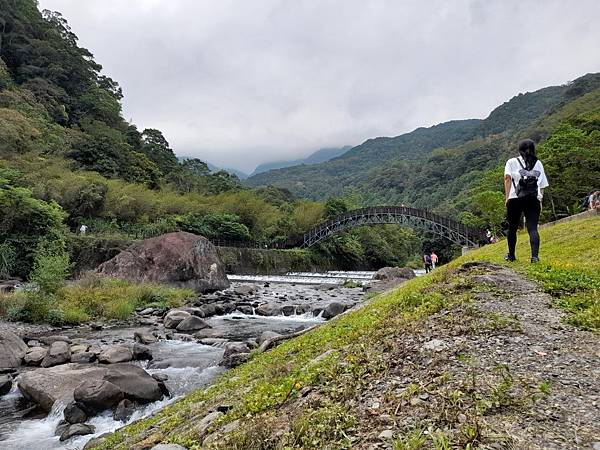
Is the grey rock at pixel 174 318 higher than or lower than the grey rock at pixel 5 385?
lower

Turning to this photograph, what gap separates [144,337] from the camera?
12586mm

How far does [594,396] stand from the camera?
2.75m

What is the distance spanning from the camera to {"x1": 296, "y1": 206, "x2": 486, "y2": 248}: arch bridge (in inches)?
1580

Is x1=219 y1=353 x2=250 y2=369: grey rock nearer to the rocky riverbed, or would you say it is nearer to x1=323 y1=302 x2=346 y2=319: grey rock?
the rocky riverbed

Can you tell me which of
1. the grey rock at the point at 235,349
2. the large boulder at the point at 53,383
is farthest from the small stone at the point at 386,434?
the grey rock at the point at 235,349

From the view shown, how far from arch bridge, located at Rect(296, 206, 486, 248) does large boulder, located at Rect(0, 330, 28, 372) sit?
36.2 metres

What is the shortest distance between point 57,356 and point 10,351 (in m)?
1.13

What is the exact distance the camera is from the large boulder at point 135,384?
286 inches

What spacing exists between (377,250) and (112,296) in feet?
161

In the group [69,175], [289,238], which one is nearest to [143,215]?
[69,175]

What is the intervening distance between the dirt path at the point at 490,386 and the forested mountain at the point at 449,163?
32200 mm

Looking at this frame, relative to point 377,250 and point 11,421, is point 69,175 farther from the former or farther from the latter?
point 377,250

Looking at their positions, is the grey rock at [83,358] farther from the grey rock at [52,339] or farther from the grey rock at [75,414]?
the grey rock at [75,414]

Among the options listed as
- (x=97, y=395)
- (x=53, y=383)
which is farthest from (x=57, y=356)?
(x=97, y=395)
